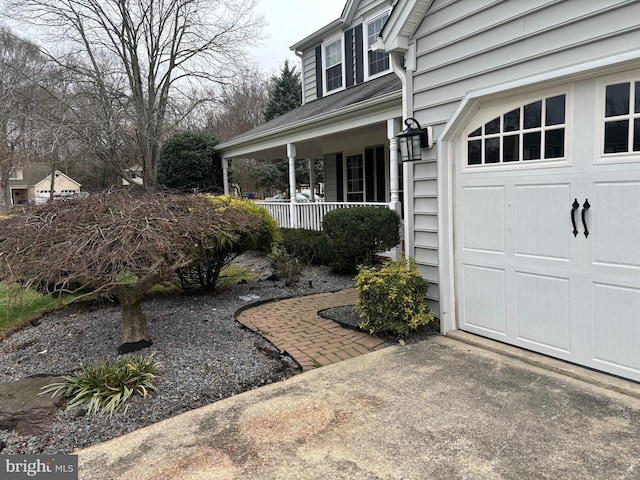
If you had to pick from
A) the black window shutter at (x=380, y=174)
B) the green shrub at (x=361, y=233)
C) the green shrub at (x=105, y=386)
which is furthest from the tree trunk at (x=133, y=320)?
the black window shutter at (x=380, y=174)

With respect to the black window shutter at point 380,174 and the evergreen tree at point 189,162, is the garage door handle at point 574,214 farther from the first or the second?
the evergreen tree at point 189,162

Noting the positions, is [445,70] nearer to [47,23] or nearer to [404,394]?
[404,394]

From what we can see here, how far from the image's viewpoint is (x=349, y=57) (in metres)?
11.4

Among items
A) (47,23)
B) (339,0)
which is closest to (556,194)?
(339,0)

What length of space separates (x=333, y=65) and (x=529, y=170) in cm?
984

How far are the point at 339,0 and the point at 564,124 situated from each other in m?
16.9

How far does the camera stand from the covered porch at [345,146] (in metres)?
7.39

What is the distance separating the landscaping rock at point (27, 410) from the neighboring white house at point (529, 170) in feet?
11.5

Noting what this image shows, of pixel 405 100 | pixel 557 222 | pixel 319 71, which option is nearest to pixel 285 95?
pixel 319 71

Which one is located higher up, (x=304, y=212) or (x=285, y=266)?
(x=304, y=212)

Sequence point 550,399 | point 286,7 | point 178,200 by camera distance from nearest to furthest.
Result: 1. point 550,399
2. point 178,200
3. point 286,7

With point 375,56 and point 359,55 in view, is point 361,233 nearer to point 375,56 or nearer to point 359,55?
point 375,56

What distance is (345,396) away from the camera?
304cm

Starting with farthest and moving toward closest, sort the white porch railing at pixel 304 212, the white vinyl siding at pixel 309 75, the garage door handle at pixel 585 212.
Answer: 1. the white vinyl siding at pixel 309 75
2. the white porch railing at pixel 304 212
3. the garage door handle at pixel 585 212
